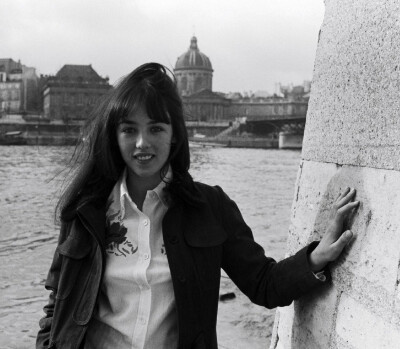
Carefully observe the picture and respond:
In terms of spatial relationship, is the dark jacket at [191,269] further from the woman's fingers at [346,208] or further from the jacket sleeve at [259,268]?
the woman's fingers at [346,208]

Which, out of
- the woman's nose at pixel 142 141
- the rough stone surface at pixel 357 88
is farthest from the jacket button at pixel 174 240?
the rough stone surface at pixel 357 88

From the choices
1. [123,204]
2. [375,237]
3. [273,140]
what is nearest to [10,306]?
[123,204]

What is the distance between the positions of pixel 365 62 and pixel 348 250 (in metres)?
0.50

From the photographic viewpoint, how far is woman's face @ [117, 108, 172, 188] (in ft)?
5.58

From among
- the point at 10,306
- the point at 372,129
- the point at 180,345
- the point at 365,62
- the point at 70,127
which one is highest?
the point at 365,62

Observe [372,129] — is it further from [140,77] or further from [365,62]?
[140,77]

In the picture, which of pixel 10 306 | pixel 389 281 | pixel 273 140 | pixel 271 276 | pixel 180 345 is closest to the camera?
pixel 389 281

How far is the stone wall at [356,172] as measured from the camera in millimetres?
1549

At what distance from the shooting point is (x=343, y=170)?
1.83 metres

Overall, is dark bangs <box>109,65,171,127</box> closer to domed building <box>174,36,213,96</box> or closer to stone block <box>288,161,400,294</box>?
stone block <box>288,161,400,294</box>

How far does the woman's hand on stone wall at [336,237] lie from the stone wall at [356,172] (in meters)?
0.02

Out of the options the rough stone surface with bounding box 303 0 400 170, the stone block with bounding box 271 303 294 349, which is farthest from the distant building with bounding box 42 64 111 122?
the rough stone surface with bounding box 303 0 400 170

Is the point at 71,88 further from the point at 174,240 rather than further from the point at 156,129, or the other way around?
the point at 174,240

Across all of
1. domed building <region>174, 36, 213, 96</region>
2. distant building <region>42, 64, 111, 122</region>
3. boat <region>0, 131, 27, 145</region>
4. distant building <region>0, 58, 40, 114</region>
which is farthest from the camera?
domed building <region>174, 36, 213, 96</region>
